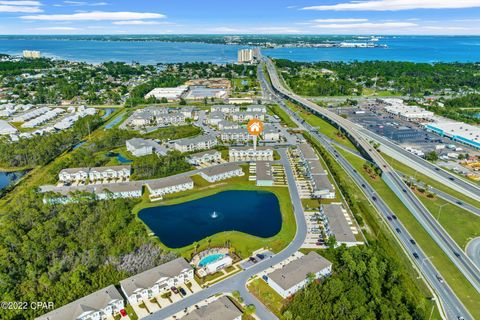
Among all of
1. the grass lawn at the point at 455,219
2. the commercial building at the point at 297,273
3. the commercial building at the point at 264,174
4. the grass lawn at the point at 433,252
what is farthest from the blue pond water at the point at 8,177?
the grass lawn at the point at 455,219

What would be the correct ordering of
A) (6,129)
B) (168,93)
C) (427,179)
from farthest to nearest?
1. (168,93)
2. (6,129)
3. (427,179)

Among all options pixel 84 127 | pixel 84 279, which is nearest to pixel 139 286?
pixel 84 279

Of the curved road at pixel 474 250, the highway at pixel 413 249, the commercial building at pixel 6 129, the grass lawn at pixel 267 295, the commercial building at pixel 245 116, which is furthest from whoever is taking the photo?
the commercial building at pixel 245 116

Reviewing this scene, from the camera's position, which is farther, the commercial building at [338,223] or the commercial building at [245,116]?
the commercial building at [245,116]

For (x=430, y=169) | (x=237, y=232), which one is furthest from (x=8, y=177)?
(x=430, y=169)

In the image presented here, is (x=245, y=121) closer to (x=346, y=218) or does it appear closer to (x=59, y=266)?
(x=346, y=218)

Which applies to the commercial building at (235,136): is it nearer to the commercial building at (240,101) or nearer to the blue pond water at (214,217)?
the blue pond water at (214,217)

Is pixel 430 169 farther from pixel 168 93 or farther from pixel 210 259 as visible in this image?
pixel 168 93
